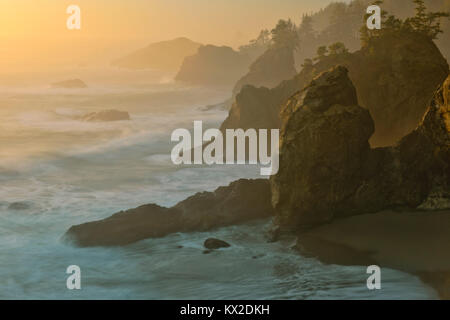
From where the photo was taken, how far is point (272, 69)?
3275 inches

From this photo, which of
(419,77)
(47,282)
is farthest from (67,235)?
(419,77)

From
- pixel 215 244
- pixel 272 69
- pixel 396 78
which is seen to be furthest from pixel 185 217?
pixel 272 69

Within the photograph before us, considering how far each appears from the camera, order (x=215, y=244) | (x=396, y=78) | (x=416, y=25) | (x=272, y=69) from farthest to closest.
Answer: (x=272, y=69)
(x=416, y=25)
(x=396, y=78)
(x=215, y=244)

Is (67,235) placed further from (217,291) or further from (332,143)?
(332,143)

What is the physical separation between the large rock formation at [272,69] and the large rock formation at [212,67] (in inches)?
1999

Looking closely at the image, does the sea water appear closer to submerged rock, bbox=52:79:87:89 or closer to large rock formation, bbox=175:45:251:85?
large rock formation, bbox=175:45:251:85

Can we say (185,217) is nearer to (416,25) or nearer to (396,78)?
(396,78)

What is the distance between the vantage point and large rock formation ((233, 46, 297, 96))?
3238 inches

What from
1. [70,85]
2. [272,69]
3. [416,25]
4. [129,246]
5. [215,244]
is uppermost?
[70,85]

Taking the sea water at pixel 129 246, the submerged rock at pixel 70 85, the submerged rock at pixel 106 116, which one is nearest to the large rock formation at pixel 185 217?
the sea water at pixel 129 246

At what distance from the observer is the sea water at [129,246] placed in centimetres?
2097

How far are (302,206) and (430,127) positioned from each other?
6527 mm

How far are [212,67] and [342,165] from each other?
114543mm

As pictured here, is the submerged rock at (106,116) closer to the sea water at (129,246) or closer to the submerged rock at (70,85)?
the sea water at (129,246)
